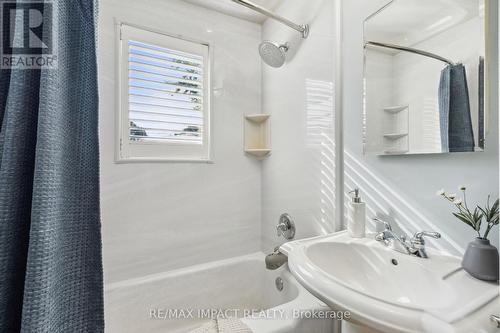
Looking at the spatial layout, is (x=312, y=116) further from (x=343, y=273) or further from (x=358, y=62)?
(x=343, y=273)

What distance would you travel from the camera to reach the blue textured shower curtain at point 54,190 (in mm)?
455

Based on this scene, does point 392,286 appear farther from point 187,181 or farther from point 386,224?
point 187,181

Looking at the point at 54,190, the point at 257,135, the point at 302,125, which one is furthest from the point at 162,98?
the point at 54,190

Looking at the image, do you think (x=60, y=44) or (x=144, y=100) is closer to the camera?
(x=60, y=44)

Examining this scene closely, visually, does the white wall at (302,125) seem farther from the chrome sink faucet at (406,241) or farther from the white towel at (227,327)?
the white towel at (227,327)

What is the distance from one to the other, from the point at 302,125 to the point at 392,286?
3.12 feet

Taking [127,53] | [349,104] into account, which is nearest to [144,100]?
[127,53]

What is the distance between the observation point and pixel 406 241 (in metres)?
0.84

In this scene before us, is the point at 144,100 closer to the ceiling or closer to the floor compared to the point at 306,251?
closer to the ceiling

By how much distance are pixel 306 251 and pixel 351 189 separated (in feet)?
1.57

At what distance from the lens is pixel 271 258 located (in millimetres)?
1393

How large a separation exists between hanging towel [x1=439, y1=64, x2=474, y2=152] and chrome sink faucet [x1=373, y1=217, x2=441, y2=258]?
301mm

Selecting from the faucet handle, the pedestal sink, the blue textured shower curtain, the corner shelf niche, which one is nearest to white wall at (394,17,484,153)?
the faucet handle

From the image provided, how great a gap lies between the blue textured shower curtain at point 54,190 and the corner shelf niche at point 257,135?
4.14 feet
